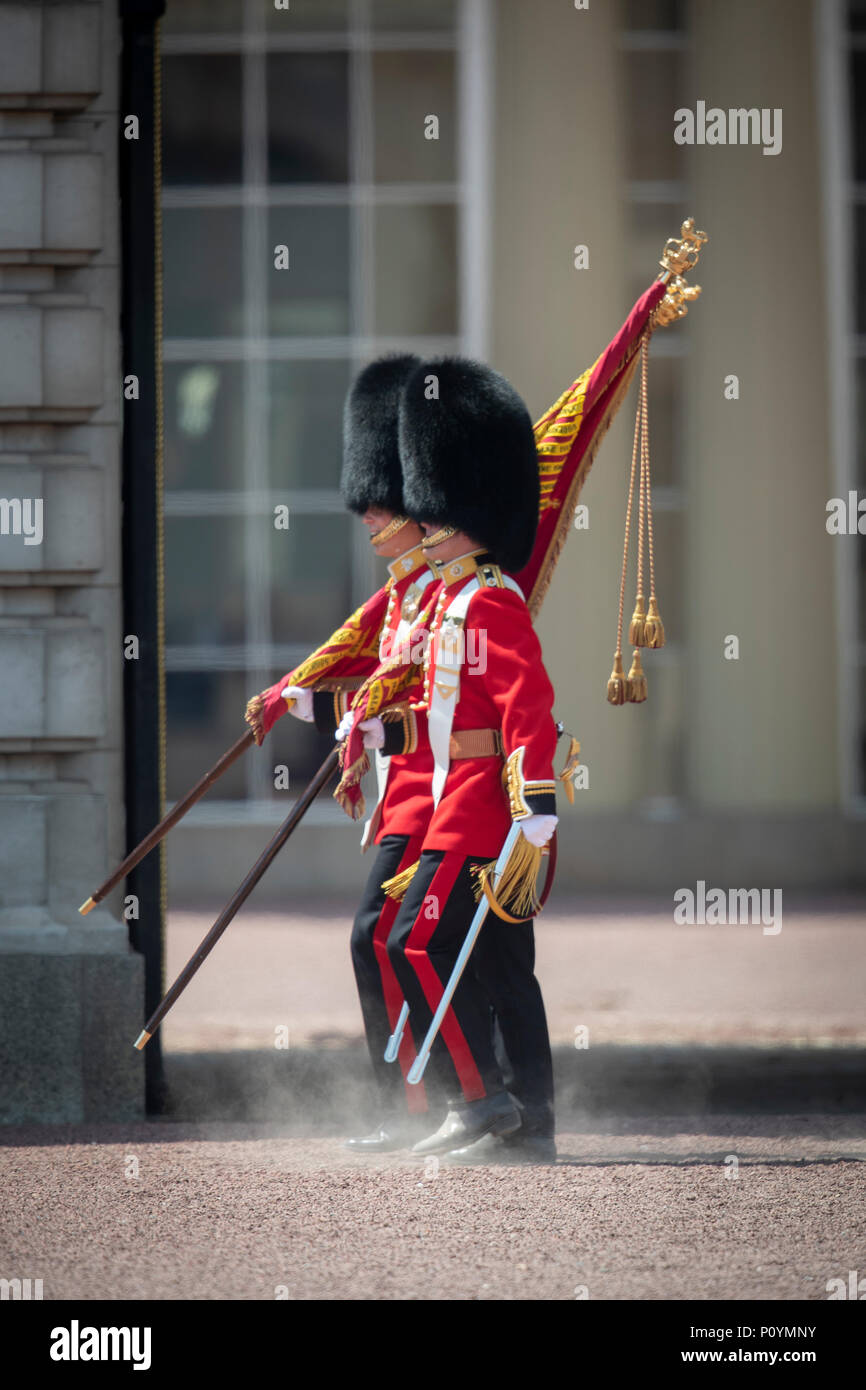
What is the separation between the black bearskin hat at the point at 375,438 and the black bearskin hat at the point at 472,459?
0.18m

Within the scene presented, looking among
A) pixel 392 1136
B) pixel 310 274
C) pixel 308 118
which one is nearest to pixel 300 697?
pixel 392 1136

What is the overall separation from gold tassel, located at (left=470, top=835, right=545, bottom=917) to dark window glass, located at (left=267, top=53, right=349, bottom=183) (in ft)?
21.3

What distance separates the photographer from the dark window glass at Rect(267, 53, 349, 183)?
9.92m

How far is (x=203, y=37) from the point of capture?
9.90 m

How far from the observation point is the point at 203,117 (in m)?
10.0

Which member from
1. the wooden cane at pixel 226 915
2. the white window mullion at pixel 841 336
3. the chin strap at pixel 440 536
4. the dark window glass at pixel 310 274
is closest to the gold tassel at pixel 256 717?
the wooden cane at pixel 226 915

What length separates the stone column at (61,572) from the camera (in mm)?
5055

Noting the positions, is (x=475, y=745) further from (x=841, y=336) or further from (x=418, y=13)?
(x=418, y=13)

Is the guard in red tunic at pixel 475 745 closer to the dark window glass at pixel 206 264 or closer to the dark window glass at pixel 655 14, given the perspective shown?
the dark window glass at pixel 206 264

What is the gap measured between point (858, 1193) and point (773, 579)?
6151mm

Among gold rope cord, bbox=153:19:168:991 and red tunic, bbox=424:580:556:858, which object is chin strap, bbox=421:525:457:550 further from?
gold rope cord, bbox=153:19:168:991

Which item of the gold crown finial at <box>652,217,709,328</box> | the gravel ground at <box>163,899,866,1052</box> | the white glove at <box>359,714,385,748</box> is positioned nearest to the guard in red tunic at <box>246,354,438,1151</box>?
the white glove at <box>359,714,385,748</box>
